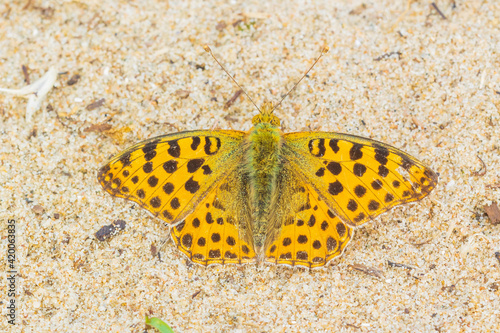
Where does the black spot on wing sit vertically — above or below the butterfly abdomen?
above

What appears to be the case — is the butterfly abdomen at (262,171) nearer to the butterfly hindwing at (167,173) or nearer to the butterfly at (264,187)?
the butterfly at (264,187)

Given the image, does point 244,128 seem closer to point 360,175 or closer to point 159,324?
point 360,175

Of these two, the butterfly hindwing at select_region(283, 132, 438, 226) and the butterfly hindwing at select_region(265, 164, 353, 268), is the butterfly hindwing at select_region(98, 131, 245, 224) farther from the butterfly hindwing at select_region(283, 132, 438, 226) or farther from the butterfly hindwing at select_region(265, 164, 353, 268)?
the butterfly hindwing at select_region(283, 132, 438, 226)

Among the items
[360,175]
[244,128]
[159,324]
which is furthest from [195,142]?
[159,324]

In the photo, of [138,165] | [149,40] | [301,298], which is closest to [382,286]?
[301,298]

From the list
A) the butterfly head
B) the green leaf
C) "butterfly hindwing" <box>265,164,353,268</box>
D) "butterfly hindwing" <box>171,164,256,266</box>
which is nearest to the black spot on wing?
"butterfly hindwing" <box>171,164,256,266</box>
